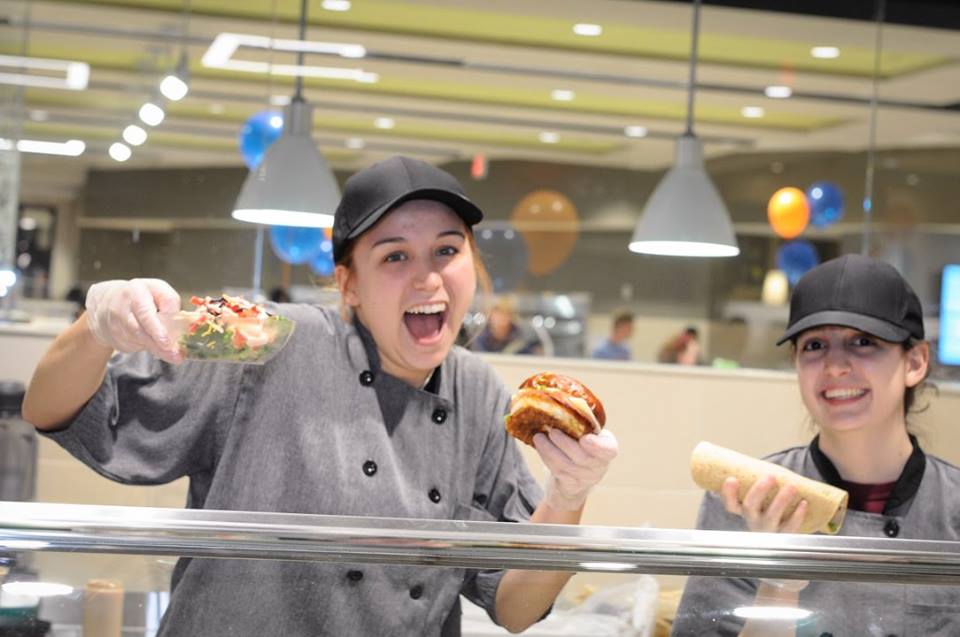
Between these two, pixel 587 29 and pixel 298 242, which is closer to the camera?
pixel 298 242

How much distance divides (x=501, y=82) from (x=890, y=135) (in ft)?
9.07

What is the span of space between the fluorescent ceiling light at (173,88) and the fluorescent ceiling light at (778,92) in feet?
11.6

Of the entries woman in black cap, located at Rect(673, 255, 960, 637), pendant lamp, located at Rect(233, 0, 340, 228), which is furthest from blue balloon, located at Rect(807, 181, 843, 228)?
woman in black cap, located at Rect(673, 255, 960, 637)

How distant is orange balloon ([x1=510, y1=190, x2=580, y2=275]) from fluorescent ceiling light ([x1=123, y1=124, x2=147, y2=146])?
9.59ft

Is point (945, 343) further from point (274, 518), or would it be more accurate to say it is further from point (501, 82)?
point (274, 518)

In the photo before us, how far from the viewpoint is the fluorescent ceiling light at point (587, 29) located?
664 cm

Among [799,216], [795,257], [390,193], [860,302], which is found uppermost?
[799,216]

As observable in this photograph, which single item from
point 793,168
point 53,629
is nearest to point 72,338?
point 53,629

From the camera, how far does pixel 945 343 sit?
7.57 m

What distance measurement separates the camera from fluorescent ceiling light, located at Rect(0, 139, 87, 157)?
19.4 feet

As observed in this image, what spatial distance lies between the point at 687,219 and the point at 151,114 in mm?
2983

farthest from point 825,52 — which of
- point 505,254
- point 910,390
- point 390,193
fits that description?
point 390,193

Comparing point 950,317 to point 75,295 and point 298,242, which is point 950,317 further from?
point 75,295

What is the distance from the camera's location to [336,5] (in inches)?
250
